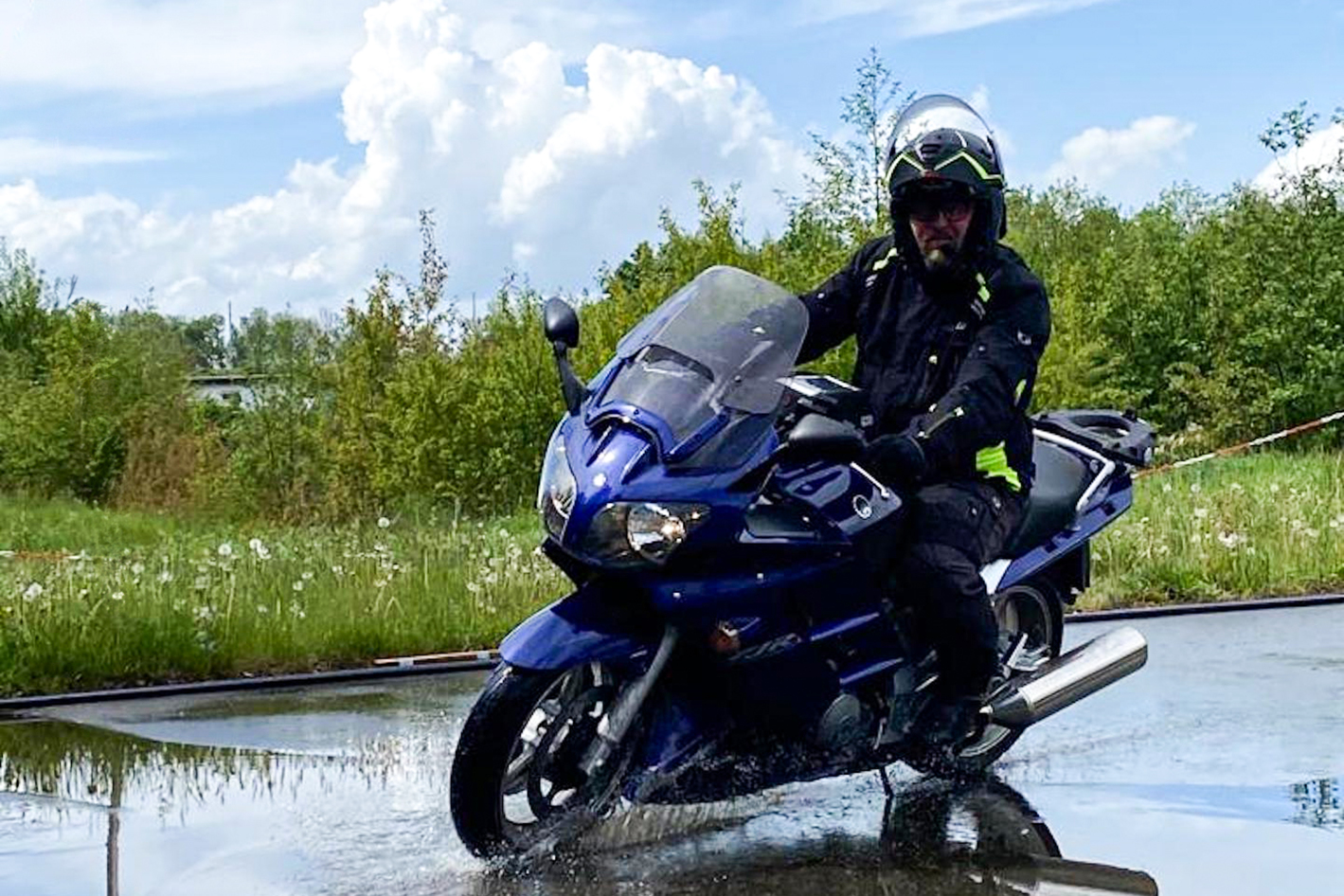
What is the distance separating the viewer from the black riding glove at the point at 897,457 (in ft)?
19.1

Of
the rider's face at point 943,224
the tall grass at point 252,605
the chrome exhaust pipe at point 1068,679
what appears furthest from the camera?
the tall grass at point 252,605

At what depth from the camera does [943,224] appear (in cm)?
623

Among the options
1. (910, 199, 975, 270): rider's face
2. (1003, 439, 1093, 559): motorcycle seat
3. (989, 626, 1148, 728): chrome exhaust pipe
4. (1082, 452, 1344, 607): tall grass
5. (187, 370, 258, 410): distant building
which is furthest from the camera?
(187, 370, 258, 410): distant building

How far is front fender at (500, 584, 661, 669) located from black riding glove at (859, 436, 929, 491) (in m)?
0.86

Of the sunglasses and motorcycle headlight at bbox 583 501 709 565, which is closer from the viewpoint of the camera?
motorcycle headlight at bbox 583 501 709 565

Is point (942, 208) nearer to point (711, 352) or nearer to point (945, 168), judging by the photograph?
point (945, 168)

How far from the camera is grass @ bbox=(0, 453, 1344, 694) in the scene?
9188 mm

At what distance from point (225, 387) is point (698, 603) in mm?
64240

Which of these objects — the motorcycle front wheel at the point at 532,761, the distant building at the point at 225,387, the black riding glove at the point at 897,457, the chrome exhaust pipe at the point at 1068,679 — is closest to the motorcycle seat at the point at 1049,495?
the chrome exhaust pipe at the point at 1068,679

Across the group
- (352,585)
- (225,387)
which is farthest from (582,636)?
(225,387)

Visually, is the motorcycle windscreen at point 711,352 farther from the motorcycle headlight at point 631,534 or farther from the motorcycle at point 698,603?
the motorcycle headlight at point 631,534

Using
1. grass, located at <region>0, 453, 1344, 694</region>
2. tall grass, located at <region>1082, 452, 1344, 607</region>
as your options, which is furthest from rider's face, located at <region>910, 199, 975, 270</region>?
tall grass, located at <region>1082, 452, 1344, 607</region>

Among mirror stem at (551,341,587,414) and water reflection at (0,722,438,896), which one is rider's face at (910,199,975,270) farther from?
water reflection at (0,722,438,896)

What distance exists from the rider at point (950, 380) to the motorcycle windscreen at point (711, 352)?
14.3 inches
